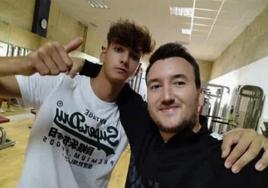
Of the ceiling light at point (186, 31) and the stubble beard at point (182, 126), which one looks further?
the ceiling light at point (186, 31)

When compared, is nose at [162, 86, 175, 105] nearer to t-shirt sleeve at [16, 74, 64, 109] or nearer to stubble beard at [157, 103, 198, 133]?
stubble beard at [157, 103, 198, 133]

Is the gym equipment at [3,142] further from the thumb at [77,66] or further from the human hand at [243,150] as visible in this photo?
the human hand at [243,150]

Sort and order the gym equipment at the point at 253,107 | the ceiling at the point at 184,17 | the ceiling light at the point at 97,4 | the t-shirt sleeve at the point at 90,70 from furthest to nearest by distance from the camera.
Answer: the ceiling light at the point at 97,4 → the ceiling at the point at 184,17 → the gym equipment at the point at 253,107 → the t-shirt sleeve at the point at 90,70

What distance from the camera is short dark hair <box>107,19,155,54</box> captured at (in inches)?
71.2

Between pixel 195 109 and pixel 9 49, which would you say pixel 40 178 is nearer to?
pixel 195 109

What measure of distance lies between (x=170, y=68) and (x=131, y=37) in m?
0.51

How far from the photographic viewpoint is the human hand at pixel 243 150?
108cm

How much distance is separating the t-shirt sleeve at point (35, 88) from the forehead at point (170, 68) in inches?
18.5

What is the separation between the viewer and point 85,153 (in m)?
1.53

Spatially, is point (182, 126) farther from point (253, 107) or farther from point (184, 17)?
point (184, 17)

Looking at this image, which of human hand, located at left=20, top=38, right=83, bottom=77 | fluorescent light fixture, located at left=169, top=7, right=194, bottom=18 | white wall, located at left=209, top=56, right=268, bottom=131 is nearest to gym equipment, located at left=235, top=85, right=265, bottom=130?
white wall, located at left=209, top=56, right=268, bottom=131

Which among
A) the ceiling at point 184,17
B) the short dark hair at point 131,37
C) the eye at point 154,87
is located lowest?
the eye at point 154,87

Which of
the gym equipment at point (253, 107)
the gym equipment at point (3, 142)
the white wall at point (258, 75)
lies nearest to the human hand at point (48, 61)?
the white wall at point (258, 75)

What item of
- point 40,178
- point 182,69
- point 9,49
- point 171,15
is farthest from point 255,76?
point 9,49
